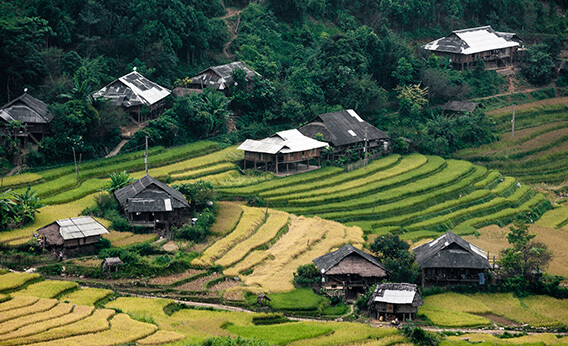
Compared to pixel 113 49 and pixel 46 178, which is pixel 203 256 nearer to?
pixel 46 178

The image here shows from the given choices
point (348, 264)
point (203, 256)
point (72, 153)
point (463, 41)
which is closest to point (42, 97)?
point (72, 153)

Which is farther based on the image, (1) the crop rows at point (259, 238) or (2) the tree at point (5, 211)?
(1) the crop rows at point (259, 238)

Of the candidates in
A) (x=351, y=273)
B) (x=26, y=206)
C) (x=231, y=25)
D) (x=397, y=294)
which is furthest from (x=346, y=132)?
(x=26, y=206)

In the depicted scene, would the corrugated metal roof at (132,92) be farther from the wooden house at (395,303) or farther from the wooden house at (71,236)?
the wooden house at (395,303)

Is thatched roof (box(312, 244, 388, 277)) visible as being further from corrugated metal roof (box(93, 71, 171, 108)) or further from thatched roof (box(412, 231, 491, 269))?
corrugated metal roof (box(93, 71, 171, 108))

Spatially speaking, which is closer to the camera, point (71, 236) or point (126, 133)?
point (71, 236)

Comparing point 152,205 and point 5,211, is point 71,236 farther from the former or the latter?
point 152,205

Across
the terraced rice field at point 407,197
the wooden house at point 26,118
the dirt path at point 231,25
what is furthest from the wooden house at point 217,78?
the wooden house at point 26,118
